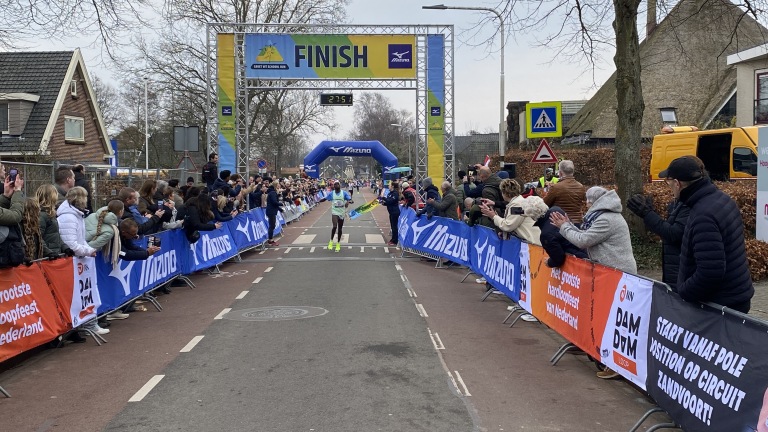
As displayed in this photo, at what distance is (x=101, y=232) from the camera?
9.45 metres

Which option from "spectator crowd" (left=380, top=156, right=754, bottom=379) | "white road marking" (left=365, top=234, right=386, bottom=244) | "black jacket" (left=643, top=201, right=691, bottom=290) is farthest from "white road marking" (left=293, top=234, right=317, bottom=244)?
"black jacket" (left=643, top=201, right=691, bottom=290)

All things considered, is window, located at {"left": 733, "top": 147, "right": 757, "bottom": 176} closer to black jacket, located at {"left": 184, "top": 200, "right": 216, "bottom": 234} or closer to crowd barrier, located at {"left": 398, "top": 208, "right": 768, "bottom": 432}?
crowd barrier, located at {"left": 398, "top": 208, "right": 768, "bottom": 432}

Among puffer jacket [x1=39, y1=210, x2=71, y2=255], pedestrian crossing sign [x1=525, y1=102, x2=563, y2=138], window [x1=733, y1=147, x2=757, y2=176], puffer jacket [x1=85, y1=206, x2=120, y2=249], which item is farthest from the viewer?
window [x1=733, y1=147, x2=757, y2=176]

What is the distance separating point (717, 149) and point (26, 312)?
1685 centimetres

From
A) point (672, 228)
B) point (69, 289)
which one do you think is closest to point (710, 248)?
point (672, 228)

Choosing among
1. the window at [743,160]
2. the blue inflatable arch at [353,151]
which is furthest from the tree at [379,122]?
the window at [743,160]

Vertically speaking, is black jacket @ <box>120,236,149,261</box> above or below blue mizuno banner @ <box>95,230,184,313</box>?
above

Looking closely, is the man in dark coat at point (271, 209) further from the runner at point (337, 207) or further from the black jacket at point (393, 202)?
the black jacket at point (393, 202)

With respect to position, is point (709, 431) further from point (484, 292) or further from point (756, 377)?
point (484, 292)

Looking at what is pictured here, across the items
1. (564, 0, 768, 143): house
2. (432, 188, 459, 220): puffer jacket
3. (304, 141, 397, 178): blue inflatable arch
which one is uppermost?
(564, 0, 768, 143): house

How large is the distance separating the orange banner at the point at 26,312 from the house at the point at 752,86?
22569mm

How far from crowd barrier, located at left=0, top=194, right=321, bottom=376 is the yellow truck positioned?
12094 millimetres

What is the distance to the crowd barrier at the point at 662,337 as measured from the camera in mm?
4184

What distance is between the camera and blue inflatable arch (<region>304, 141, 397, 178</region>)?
128 ft
